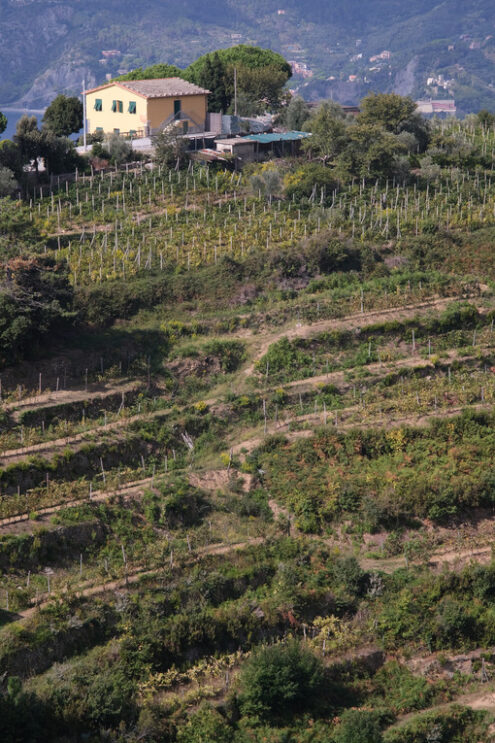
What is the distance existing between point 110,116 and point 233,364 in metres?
32.3

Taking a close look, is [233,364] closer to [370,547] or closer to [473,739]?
[370,547]

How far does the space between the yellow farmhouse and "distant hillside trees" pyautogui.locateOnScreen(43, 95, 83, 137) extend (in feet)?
9.24

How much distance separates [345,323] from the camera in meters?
44.3

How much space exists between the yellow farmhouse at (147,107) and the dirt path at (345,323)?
26.6 m

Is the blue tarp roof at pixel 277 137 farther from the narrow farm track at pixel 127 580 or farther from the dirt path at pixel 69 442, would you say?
the narrow farm track at pixel 127 580

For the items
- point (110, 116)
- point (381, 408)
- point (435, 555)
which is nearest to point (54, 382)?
point (381, 408)

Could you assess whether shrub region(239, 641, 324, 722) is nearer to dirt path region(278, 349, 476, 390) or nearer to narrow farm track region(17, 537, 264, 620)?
narrow farm track region(17, 537, 264, 620)

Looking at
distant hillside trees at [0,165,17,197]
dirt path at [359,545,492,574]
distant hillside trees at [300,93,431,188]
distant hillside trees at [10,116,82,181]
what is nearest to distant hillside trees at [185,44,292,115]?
distant hillside trees at [300,93,431,188]

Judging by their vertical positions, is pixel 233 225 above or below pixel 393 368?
above

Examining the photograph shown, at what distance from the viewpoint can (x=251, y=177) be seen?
57.0 metres

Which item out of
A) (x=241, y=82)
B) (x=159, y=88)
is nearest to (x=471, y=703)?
(x=159, y=88)

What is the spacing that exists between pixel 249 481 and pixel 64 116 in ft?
118

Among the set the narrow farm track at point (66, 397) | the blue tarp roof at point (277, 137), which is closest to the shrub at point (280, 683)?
the narrow farm track at point (66, 397)

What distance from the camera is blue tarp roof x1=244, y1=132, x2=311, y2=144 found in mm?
64750
